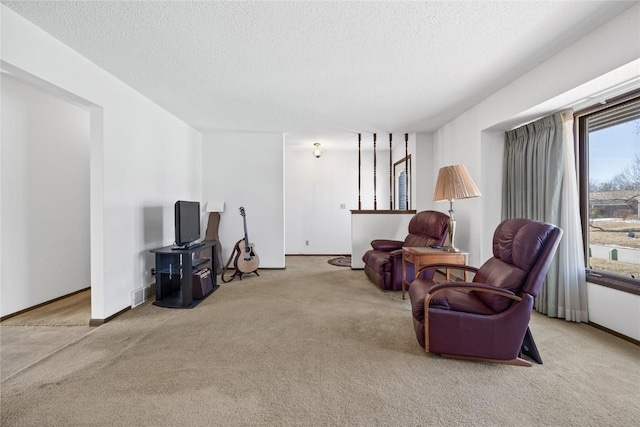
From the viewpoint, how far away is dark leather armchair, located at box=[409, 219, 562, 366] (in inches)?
76.8

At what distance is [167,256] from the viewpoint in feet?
11.6

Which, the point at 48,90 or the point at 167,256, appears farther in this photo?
the point at 167,256

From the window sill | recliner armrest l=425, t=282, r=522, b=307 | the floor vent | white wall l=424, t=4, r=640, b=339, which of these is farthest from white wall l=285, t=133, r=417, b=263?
recliner armrest l=425, t=282, r=522, b=307

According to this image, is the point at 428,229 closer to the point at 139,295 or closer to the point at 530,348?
the point at 530,348

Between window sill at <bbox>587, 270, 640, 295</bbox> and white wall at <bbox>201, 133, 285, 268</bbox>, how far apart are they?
4.13 metres

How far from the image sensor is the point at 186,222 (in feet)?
11.6

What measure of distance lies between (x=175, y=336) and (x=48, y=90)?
2.40 meters

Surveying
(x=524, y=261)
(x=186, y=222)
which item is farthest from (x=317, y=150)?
(x=524, y=261)

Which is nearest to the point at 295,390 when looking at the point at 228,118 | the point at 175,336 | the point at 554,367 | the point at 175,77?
the point at 175,336

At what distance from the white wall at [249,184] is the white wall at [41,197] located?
5.98ft

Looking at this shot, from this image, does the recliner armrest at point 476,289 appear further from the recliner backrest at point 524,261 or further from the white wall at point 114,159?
the white wall at point 114,159

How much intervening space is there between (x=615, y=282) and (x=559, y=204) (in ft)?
2.67

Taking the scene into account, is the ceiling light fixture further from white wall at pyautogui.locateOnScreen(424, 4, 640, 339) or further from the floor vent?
the floor vent

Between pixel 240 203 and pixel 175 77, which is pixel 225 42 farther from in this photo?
pixel 240 203
